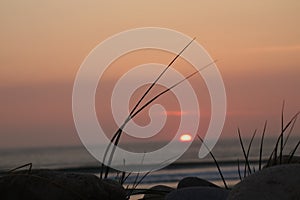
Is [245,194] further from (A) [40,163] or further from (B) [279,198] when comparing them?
(A) [40,163]

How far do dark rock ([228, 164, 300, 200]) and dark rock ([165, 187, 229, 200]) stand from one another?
1.79 ft

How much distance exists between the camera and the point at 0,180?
2646mm

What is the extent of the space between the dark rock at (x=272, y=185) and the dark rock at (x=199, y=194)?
547mm

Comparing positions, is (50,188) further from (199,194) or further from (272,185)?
(272,185)

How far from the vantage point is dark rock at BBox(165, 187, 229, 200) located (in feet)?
9.75

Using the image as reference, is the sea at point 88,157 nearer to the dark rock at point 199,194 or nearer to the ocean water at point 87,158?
the ocean water at point 87,158

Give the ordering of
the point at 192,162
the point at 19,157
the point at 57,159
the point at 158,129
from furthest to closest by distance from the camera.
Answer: the point at 19,157 < the point at 57,159 < the point at 192,162 < the point at 158,129

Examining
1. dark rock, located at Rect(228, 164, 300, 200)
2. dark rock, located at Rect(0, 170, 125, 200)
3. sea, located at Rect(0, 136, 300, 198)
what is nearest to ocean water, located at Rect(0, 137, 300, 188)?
sea, located at Rect(0, 136, 300, 198)

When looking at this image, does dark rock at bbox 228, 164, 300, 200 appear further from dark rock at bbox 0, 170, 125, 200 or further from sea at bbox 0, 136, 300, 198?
sea at bbox 0, 136, 300, 198

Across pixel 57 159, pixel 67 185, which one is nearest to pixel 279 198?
pixel 67 185

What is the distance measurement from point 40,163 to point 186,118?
26670mm

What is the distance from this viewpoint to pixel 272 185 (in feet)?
7.68

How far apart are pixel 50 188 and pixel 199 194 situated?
80cm

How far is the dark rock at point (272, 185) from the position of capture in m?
2.29
